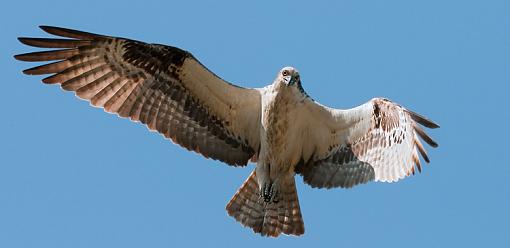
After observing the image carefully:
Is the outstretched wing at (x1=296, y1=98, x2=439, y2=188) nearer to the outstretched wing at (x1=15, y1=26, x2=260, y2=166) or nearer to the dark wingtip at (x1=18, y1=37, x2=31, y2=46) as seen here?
the outstretched wing at (x1=15, y1=26, x2=260, y2=166)

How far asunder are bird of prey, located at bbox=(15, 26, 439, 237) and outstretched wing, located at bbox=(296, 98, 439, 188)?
0.5 inches

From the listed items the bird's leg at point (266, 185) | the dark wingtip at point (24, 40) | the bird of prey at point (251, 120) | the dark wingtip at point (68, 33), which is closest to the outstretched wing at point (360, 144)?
the bird of prey at point (251, 120)

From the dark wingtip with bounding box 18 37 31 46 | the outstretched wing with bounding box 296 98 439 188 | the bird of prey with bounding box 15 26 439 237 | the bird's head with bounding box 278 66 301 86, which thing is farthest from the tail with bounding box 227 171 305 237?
the dark wingtip with bounding box 18 37 31 46

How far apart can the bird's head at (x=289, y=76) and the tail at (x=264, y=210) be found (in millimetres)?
1536

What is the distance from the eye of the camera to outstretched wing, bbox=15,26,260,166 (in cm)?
1468

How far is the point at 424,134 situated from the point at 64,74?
182 inches

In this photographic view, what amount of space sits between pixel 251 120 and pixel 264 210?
1256 mm

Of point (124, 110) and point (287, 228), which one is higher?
point (124, 110)

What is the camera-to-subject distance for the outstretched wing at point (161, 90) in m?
14.7

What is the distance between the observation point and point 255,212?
51.1ft

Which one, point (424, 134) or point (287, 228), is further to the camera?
point (287, 228)

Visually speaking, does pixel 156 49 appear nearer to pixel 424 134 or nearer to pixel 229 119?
pixel 229 119

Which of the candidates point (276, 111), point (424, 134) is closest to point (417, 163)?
point (424, 134)

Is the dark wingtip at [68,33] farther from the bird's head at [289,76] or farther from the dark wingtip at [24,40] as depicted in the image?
the bird's head at [289,76]
